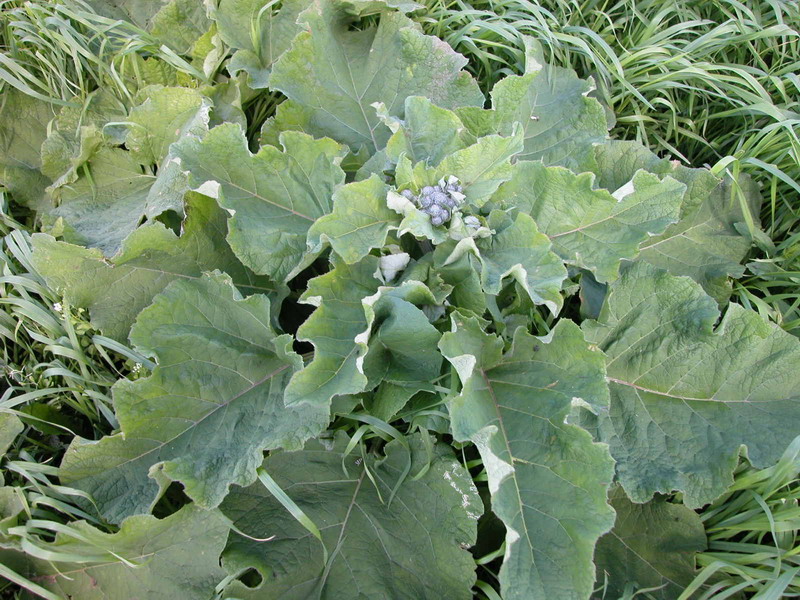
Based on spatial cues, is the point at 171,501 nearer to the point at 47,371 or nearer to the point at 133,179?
the point at 47,371

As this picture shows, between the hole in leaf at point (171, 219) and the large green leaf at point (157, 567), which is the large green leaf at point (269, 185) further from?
the large green leaf at point (157, 567)

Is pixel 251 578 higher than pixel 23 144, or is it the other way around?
pixel 23 144

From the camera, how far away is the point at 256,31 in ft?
8.77

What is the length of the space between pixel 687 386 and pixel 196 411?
1.63 metres

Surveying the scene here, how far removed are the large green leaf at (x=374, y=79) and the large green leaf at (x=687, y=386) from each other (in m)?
1.02

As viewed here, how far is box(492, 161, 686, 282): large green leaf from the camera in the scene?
2076 millimetres

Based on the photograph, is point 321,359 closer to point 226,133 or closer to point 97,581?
point 226,133

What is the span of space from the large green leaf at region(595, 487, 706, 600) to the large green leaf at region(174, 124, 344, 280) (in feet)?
4.57

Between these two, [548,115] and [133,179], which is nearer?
[548,115]

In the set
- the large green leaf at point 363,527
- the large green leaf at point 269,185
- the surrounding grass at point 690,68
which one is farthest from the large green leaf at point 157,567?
the surrounding grass at point 690,68

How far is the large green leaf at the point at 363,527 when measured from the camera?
202cm

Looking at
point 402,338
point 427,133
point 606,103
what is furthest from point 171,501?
point 606,103

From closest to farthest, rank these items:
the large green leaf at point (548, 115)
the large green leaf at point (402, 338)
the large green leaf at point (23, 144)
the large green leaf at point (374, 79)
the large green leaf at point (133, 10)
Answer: the large green leaf at point (402, 338)
the large green leaf at point (548, 115)
the large green leaf at point (374, 79)
the large green leaf at point (23, 144)
the large green leaf at point (133, 10)

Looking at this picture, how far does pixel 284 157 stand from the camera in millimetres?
2160
